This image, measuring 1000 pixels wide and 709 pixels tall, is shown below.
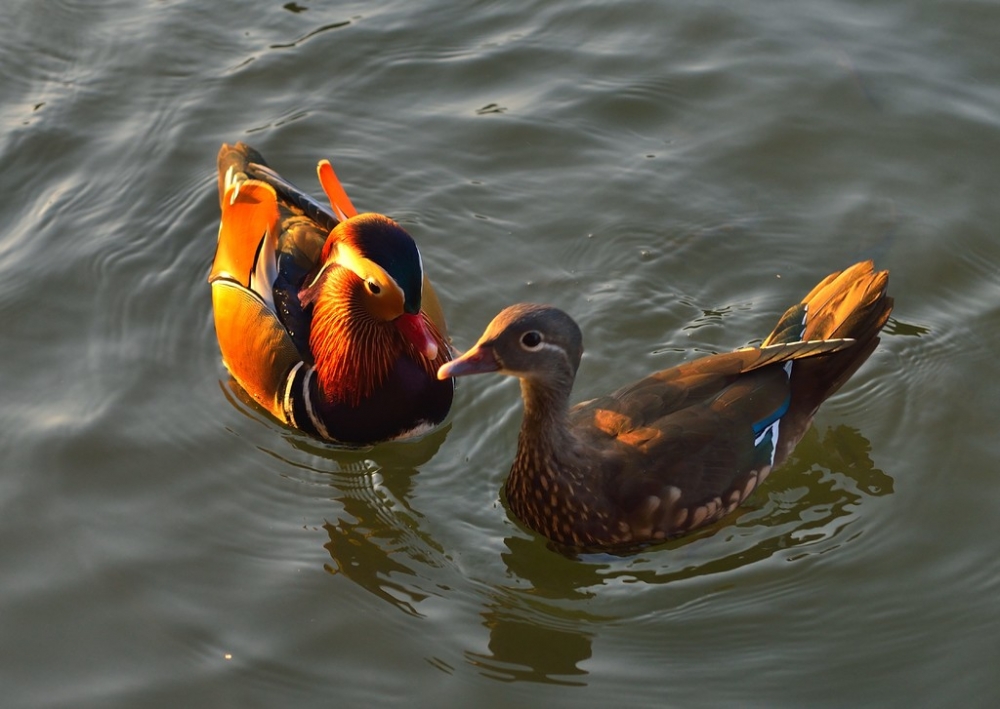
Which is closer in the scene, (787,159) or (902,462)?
(902,462)

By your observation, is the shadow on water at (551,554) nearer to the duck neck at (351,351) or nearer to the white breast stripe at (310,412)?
the white breast stripe at (310,412)

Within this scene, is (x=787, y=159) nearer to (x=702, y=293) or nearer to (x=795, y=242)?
(x=795, y=242)

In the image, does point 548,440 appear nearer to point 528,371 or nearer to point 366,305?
point 528,371

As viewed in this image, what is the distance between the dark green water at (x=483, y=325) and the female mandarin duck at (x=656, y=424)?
23 cm

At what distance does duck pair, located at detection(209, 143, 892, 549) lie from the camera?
19.2 feet

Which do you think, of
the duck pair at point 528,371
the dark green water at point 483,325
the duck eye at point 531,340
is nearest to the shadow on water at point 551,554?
the dark green water at point 483,325

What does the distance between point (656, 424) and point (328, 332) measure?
1.89 m

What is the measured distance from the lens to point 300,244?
281 inches

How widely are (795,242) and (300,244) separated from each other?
2822 mm

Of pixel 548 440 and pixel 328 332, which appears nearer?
pixel 548 440

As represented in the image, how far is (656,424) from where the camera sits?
19.6 feet

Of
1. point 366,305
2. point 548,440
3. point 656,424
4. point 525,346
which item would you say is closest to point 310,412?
point 366,305

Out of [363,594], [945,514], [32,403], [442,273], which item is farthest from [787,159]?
[32,403]

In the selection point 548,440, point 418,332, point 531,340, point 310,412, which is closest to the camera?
point 531,340
